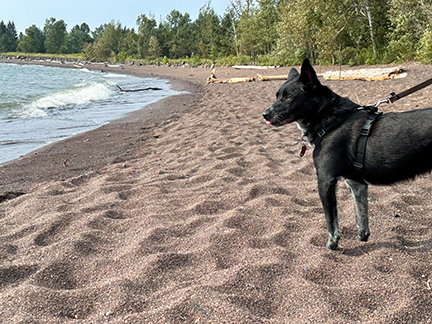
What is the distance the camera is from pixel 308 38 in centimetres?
3109

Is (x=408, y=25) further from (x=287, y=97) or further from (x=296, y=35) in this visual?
(x=287, y=97)

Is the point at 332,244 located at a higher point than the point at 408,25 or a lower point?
lower

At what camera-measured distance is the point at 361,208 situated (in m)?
3.44

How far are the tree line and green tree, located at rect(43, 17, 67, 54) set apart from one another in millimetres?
46072

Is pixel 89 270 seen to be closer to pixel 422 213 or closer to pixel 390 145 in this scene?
pixel 390 145

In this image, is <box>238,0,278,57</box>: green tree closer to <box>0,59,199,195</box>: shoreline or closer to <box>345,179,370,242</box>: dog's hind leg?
<box>0,59,199,195</box>: shoreline

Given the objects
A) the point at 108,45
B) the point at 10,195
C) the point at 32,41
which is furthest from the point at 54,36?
the point at 10,195

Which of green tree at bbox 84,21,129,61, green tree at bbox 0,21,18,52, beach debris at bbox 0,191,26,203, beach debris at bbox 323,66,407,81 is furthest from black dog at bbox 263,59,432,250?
green tree at bbox 0,21,18,52

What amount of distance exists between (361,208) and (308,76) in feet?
5.01

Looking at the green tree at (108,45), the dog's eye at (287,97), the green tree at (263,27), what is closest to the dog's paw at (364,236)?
the dog's eye at (287,97)

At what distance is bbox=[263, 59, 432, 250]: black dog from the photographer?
9.25 ft

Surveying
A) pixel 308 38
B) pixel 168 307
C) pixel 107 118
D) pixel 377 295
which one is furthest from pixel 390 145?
pixel 308 38

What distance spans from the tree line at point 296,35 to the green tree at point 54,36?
46.1 metres

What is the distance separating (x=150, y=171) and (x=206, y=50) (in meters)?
68.3
